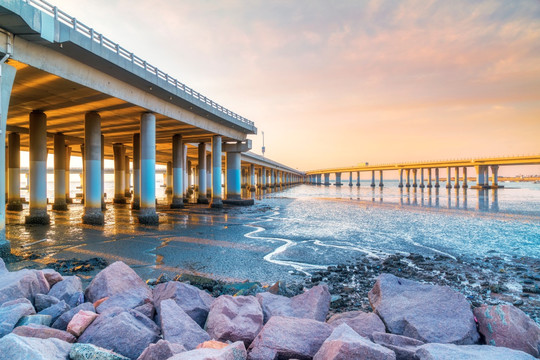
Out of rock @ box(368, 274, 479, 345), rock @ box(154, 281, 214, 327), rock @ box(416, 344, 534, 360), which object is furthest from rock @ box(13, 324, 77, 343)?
rock @ box(368, 274, 479, 345)

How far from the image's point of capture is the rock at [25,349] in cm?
339

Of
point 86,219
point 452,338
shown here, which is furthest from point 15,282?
point 86,219

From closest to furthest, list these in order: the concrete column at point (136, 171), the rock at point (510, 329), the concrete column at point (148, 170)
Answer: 1. the rock at point (510, 329)
2. the concrete column at point (148, 170)
3. the concrete column at point (136, 171)

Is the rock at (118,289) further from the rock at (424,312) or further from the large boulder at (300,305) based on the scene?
the rock at (424,312)

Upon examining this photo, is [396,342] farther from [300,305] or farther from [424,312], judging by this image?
[300,305]

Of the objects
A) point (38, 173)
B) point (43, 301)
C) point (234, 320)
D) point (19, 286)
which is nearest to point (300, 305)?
point (234, 320)

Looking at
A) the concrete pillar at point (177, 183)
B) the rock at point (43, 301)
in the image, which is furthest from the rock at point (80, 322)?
the concrete pillar at point (177, 183)

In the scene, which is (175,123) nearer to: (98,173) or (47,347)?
(98,173)

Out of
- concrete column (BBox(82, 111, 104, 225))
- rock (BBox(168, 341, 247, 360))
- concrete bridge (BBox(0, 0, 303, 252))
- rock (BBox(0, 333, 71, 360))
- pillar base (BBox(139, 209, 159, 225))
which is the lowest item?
pillar base (BBox(139, 209, 159, 225))

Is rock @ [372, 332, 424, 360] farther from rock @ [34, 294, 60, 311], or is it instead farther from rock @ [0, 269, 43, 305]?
rock @ [0, 269, 43, 305]

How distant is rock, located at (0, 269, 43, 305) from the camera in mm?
5740

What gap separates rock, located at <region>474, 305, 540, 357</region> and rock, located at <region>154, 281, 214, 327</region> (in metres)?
4.80

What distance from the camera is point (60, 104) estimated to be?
2117 cm

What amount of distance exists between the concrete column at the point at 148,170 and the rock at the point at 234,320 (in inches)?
742
